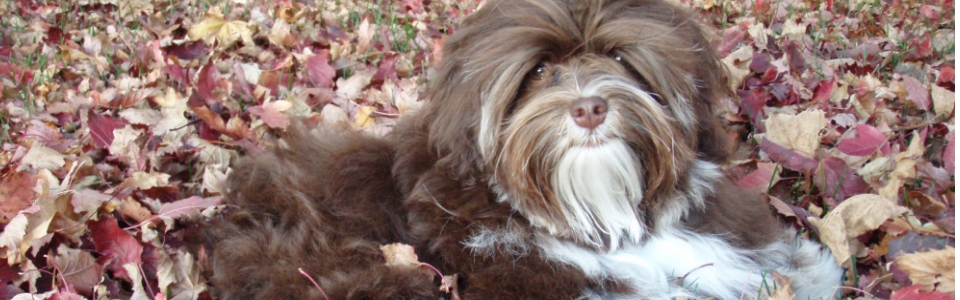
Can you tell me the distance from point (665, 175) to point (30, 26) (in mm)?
6260

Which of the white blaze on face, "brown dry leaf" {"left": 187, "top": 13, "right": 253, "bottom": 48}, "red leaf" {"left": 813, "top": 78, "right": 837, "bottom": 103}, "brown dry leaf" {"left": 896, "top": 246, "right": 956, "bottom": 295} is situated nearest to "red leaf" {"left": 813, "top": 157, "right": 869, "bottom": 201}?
"brown dry leaf" {"left": 896, "top": 246, "right": 956, "bottom": 295}

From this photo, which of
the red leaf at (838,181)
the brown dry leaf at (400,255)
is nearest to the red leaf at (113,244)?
the brown dry leaf at (400,255)

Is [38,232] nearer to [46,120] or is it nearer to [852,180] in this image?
[46,120]

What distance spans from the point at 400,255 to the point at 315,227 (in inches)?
14.6

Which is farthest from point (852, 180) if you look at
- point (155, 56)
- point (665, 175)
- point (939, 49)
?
point (155, 56)

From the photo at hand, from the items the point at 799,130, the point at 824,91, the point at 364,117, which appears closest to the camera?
the point at 799,130

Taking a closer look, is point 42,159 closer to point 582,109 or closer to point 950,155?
point 582,109

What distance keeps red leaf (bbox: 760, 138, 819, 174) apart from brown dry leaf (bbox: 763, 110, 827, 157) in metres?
0.07

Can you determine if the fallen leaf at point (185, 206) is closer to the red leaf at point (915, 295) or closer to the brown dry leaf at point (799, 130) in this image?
the red leaf at point (915, 295)

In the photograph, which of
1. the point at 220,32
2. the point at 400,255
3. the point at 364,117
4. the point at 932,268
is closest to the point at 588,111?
the point at 400,255

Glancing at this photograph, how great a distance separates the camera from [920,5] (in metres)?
7.67

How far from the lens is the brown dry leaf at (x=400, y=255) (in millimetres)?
2830

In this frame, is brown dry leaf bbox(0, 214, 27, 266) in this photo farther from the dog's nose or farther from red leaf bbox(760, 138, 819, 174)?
red leaf bbox(760, 138, 819, 174)

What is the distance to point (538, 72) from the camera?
9.14 ft
